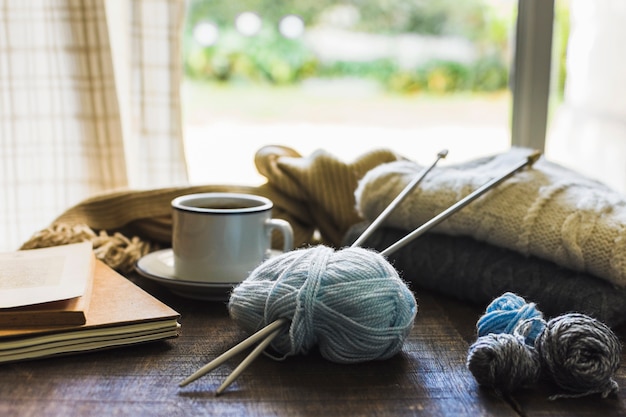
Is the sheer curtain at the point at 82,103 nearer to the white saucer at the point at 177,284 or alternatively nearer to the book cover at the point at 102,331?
the white saucer at the point at 177,284

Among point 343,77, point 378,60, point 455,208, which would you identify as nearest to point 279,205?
point 455,208

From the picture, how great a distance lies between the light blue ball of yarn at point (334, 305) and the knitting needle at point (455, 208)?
3.0 inches

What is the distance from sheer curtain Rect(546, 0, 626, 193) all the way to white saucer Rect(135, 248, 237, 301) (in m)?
0.71

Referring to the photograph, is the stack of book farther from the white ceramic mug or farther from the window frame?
the window frame

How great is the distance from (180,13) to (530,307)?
858 mm

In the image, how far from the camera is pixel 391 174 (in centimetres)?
92

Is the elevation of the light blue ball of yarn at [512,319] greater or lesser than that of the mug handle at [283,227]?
lesser

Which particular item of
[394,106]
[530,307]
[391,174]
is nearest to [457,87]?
[394,106]

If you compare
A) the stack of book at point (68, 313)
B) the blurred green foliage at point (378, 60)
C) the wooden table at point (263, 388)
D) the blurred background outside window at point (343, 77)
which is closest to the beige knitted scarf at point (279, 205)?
the stack of book at point (68, 313)

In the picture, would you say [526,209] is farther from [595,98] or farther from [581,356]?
[595,98]

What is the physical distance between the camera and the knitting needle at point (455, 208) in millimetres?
761

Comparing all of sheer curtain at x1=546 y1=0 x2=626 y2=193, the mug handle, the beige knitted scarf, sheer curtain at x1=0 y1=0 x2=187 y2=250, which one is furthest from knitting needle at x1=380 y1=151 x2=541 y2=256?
sheer curtain at x1=0 y1=0 x2=187 y2=250

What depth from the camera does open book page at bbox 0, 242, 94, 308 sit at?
674 mm

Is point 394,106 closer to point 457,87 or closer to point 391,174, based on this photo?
point 457,87
